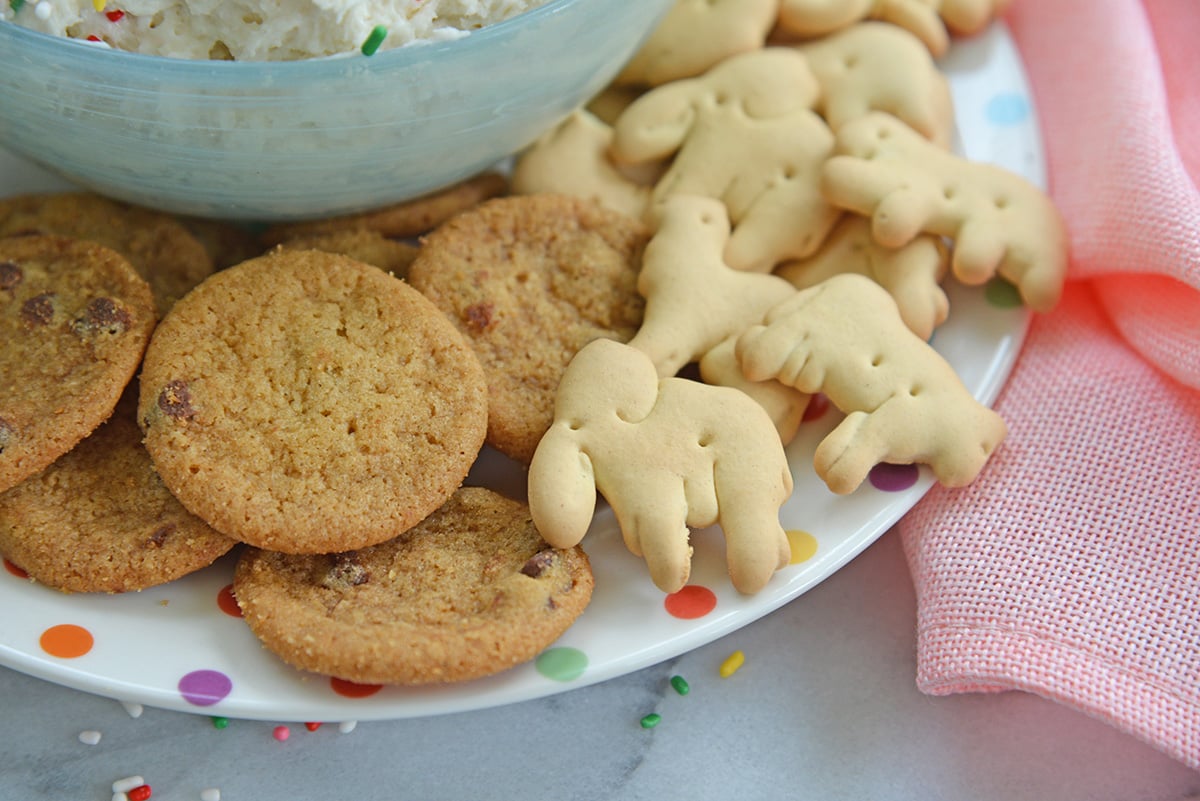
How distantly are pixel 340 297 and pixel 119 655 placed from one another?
382 millimetres

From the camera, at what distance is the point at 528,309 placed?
1234mm

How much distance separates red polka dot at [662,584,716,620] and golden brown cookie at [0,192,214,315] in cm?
61

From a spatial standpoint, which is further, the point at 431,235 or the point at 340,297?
the point at 431,235

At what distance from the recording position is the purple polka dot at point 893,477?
3.72 ft

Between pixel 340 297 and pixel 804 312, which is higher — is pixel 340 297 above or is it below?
above

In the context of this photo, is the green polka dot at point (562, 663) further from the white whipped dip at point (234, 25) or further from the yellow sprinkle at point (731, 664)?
the white whipped dip at point (234, 25)

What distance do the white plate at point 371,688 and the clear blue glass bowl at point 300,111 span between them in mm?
350

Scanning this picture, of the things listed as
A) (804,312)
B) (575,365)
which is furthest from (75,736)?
(804,312)

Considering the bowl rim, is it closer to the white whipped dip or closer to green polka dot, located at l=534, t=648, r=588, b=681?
the white whipped dip

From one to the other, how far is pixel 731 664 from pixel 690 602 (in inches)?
5.1

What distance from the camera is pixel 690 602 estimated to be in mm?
1054

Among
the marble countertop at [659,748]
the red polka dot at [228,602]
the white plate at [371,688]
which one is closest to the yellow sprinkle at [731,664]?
the marble countertop at [659,748]

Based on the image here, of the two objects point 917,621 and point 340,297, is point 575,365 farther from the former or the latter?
point 917,621

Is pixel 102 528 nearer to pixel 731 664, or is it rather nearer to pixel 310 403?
pixel 310 403
